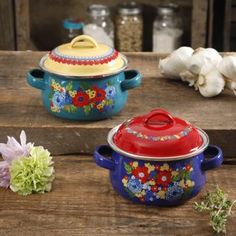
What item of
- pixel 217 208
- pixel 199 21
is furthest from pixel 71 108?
pixel 199 21

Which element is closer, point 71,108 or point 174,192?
point 174,192

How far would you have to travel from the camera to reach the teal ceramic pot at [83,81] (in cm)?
118

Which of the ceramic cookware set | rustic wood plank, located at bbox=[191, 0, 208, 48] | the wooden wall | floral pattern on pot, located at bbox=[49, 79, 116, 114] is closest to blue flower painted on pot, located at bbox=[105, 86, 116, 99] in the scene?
floral pattern on pot, located at bbox=[49, 79, 116, 114]

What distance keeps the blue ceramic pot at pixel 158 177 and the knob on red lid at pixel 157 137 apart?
14 mm

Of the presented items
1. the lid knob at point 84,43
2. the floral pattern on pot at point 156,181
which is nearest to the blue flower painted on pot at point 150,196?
the floral pattern on pot at point 156,181

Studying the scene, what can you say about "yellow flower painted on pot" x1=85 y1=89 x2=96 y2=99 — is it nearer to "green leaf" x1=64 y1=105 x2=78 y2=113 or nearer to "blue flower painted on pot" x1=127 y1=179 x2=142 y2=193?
"green leaf" x1=64 y1=105 x2=78 y2=113

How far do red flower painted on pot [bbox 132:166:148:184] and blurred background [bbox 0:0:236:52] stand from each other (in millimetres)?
1404

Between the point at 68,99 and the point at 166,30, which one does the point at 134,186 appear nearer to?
the point at 68,99

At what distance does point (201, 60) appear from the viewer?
1.32 m

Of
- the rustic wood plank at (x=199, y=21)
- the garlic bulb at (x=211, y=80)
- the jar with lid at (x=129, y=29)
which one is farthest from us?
the jar with lid at (x=129, y=29)

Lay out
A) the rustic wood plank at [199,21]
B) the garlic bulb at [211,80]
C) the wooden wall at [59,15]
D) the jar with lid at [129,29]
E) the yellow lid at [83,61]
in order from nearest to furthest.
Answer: the yellow lid at [83,61]
the garlic bulb at [211,80]
the rustic wood plank at [199,21]
the jar with lid at [129,29]
the wooden wall at [59,15]

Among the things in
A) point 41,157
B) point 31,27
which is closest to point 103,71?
point 41,157

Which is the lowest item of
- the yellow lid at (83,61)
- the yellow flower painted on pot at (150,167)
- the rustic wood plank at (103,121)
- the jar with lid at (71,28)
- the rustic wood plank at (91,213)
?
the jar with lid at (71,28)

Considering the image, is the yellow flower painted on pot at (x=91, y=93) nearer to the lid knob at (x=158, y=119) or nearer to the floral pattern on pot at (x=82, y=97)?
the floral pattern on pot at (x=82, y=97)
